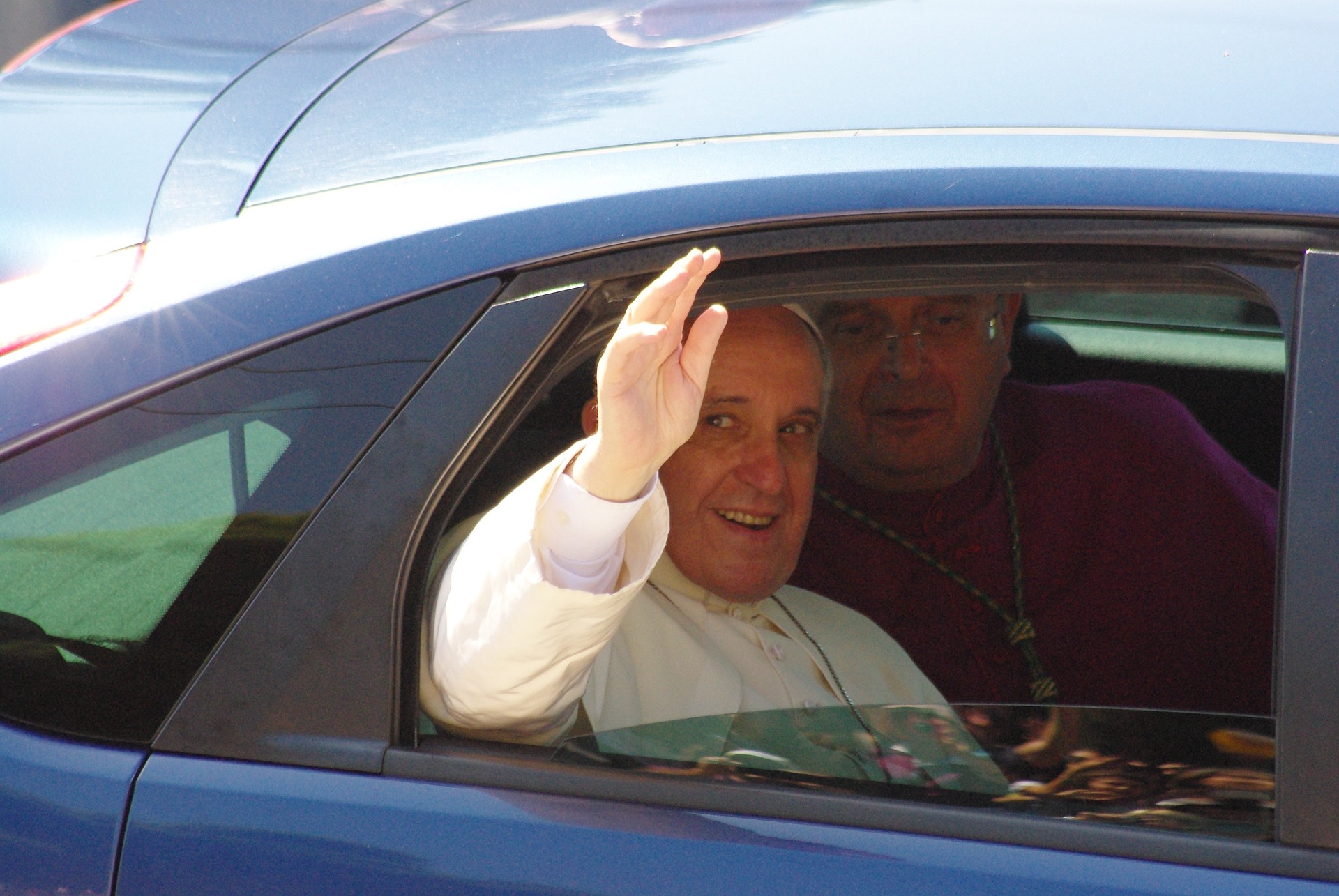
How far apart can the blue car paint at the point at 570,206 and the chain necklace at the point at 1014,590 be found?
1.37m

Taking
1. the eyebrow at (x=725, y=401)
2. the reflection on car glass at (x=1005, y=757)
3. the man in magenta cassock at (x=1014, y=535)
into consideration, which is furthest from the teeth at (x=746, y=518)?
the reflection on car glass at (x=1005, y=757)

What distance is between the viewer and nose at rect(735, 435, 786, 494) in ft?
6.77

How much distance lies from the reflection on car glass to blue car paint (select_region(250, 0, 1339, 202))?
1.95 feet

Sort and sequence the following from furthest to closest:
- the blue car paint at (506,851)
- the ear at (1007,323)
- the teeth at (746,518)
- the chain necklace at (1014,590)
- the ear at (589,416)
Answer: the ear at (1007,323) < the chain necklace at (1014,590) < the teeth at (746,518) < the ear at (589,416) < the blue car paint at (506,851)

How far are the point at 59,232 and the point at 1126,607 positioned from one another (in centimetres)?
201

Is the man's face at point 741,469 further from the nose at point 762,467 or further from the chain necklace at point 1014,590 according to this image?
the chain necklace at point 1014,590

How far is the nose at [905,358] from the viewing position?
2.57m

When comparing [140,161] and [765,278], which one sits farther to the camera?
[140,161]

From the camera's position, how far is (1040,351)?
3.27m

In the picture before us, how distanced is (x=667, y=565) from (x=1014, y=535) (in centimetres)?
97

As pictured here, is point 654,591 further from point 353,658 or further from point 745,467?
point 353,658

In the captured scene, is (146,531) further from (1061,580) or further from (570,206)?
(1061,580)

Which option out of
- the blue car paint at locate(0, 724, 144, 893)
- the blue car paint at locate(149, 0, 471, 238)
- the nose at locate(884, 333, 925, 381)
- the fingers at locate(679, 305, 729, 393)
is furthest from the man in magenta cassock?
the blue car paint at locate(0, 724, 144, 893)

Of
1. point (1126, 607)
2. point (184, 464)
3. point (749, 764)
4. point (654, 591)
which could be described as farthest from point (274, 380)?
point (1126, 607)
